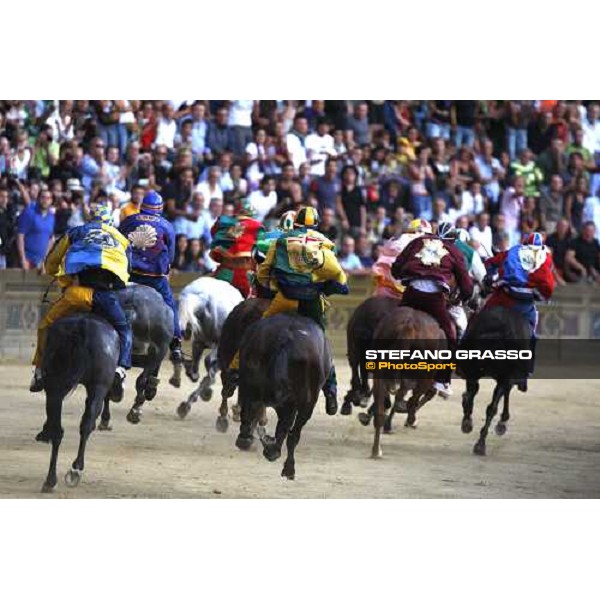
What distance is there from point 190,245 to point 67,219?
154cm

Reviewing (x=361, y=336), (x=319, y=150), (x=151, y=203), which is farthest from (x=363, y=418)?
(x=151, y=203)

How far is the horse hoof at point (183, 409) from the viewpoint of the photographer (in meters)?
15.5

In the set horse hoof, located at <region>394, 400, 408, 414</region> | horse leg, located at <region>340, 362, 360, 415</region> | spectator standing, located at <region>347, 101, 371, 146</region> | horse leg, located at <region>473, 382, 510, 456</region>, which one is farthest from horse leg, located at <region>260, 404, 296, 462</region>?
spectator standing, located at <region>347, 101, 371, 146</region>

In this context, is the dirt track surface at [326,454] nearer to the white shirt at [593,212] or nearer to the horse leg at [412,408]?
the horse leg at [412,408]

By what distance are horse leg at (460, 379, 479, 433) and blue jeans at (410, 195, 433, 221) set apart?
59.7 inches

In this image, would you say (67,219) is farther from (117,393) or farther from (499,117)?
(499,117)

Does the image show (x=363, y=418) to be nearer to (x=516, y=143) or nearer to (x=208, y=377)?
(x=208, y=377)

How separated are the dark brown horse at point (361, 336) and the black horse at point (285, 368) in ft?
3.17

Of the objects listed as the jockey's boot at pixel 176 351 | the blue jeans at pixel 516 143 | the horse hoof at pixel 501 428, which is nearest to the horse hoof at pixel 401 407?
the horse hoof at pixel 501 428

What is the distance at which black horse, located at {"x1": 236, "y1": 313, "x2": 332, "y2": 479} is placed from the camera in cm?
1345

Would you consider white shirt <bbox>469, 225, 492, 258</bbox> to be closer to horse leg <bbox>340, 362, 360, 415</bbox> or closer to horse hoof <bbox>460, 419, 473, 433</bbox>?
horse hoof <bbox>460, 419, 473, 433</bbox>

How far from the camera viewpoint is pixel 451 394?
48.5 feet

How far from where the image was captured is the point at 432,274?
14.8m

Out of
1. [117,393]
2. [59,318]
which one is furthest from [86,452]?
[59,318]
